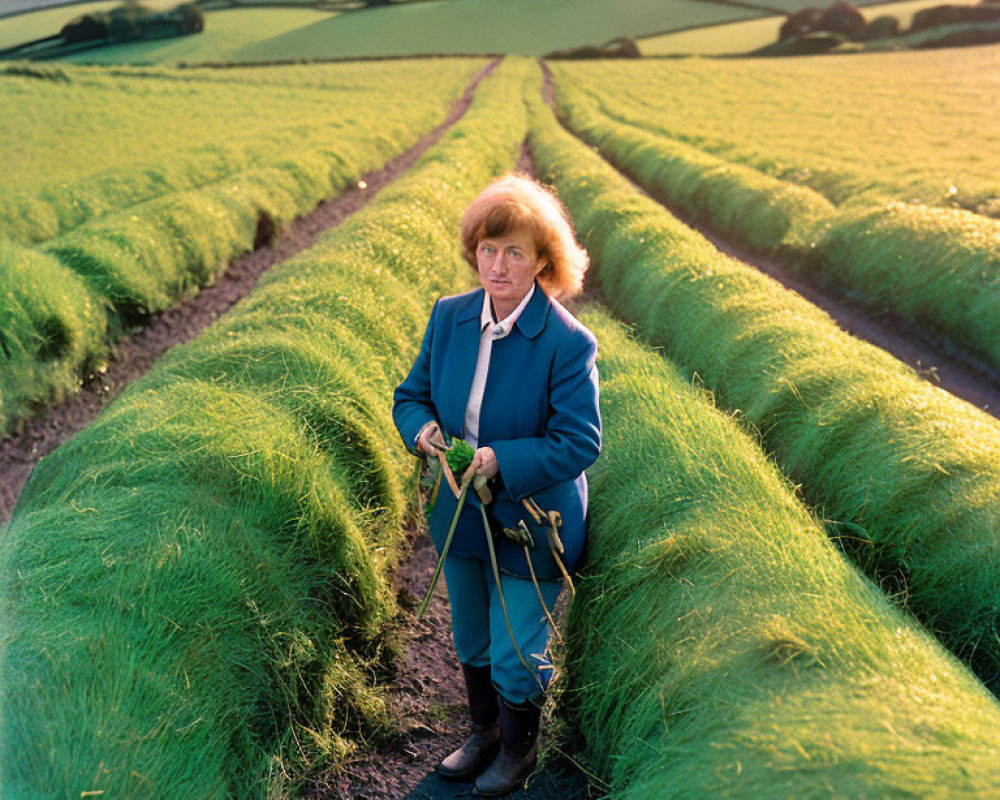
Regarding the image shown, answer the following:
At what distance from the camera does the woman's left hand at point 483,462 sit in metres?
2.71

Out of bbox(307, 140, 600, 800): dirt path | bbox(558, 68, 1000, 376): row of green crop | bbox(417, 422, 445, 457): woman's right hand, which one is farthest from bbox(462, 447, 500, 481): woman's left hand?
bbox(558, 68, 1000, 376): row of green crop

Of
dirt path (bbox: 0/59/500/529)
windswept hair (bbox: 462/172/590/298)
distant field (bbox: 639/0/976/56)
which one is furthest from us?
distant field (bbox: 639/0/976/56)

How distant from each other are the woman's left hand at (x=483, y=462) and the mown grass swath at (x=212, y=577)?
1.29 metres

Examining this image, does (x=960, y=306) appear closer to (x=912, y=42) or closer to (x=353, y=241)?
(x=353, y=241)

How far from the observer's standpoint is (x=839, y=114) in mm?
27938

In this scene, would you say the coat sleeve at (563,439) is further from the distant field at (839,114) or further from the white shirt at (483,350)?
the distant field at (839,114)

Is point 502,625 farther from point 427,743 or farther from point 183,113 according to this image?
point 183,113

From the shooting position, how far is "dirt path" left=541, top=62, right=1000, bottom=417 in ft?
25.3

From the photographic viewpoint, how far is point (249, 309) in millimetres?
6305

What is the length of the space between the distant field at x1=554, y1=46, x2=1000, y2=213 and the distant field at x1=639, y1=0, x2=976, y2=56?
22.9 ft

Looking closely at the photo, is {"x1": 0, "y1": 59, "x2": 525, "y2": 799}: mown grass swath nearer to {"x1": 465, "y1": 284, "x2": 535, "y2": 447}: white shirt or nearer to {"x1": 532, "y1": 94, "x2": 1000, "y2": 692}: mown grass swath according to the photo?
{"x1": 465, "y1": 284, "x2": 535, "y2": 447}: white shirt

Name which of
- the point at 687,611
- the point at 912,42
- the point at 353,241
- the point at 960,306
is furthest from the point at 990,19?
the point at 687,611

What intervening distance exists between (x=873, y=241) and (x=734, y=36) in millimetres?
58327

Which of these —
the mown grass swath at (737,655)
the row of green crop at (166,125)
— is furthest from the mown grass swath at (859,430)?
the row of green crop at (166,125)
